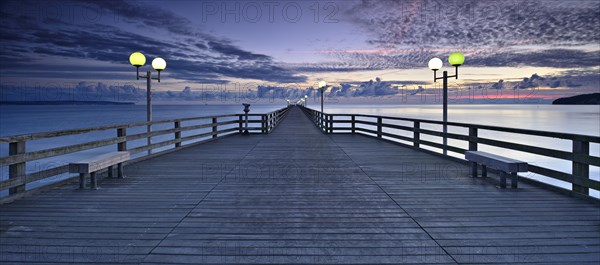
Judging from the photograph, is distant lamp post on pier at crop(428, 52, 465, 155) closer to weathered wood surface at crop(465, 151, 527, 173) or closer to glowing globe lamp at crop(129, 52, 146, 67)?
weathered wood surface at crop(465, 151, 527, 173)

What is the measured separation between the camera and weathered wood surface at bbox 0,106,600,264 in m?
3.41

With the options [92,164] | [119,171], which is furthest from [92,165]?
[119,171]

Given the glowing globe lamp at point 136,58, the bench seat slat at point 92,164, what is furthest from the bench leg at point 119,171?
the glowing globe lamp at point 136,58

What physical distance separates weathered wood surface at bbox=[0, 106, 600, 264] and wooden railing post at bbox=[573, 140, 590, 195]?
0.26 m

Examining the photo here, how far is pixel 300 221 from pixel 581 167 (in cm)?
403

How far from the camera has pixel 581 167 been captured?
5.30m

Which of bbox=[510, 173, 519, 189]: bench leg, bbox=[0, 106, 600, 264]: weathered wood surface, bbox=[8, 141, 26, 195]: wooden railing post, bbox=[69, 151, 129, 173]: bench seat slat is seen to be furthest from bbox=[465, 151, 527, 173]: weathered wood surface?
bbox=[8, 141, 26, 195]: wooden railing post

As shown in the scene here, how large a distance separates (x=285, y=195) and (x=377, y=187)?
60.1 inches

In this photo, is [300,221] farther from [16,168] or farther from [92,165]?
[16,168]

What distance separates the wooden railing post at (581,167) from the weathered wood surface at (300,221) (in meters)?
0.26

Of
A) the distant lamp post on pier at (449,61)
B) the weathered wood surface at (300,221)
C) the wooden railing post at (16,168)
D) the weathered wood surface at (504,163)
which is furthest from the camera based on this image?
the distant lamp post on pier at (449,61)

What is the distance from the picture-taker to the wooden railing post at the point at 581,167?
17.2 feet

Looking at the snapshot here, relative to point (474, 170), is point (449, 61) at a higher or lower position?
higher

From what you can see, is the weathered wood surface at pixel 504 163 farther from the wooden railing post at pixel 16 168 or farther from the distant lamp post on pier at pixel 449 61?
the wooden railing post at pixel 16 168
